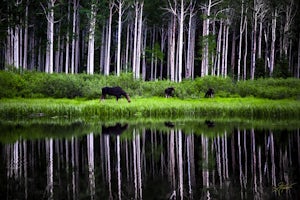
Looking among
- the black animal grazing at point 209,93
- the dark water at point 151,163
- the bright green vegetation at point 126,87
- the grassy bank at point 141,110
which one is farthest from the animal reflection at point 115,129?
the black animal grazing at point 209,93

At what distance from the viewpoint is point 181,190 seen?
23.1 feet

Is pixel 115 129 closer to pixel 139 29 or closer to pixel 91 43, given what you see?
pixel 91 43

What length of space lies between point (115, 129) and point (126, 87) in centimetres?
1340

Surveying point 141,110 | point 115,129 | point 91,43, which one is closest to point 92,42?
point 91,43

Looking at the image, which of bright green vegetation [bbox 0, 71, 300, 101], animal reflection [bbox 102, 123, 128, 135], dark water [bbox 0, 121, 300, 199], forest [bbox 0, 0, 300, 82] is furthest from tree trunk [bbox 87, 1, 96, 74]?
dark water [bbox 0, 121, 300, 199]

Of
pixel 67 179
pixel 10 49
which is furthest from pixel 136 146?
pixel 10 49

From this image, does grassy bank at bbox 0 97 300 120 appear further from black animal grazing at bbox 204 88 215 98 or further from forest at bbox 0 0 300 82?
forest at bbox 0 0 300 82

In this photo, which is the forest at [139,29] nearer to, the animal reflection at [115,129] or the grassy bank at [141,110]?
the grassy bank at [141,110]

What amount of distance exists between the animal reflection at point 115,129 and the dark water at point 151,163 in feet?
0.14

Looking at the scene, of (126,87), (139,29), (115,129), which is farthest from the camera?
(139,29)

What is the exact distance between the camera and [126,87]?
93.2 feet

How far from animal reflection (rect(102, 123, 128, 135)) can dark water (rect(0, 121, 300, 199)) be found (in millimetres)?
43

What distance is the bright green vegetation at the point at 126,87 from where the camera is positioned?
87.1 feet

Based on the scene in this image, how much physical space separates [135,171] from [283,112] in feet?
43.7
